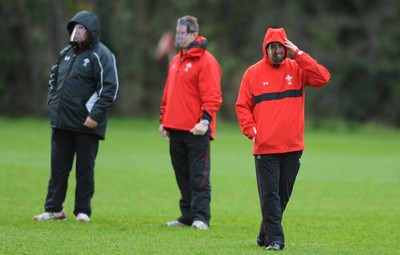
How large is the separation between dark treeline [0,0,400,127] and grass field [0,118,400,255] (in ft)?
48.4

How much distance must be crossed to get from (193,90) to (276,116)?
7.04ft

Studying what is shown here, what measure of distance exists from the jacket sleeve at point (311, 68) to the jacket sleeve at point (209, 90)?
196cm

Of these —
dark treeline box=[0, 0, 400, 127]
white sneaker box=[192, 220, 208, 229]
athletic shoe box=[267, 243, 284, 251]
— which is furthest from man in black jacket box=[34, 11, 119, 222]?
dark treeline box=[0, 0, 400, 127]

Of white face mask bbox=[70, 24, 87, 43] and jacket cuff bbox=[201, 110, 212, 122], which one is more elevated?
white face mask bbox=[70, 24, 87, 43]

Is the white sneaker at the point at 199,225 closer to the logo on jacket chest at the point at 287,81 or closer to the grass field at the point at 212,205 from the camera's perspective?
the grass field at the point at 212,205

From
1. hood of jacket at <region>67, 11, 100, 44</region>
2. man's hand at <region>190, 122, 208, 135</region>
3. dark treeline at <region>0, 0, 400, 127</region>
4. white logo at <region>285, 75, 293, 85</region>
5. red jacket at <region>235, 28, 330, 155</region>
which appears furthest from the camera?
dark treeline at <region>0, 0, 400, 127</region>

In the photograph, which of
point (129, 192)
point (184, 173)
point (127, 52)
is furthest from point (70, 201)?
point (127, 52)

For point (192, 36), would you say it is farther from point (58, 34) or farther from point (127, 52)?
point (127, 52)

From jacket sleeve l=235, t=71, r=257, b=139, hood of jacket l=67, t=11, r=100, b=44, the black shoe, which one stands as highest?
hood of jacket l=67, t=11, r=100, b=44

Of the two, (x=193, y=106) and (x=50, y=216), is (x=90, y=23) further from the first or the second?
(x=50, y=216)

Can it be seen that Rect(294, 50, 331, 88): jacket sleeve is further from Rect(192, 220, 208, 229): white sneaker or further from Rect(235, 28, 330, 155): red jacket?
Rect(192, 220, 208, 229): white sneaker

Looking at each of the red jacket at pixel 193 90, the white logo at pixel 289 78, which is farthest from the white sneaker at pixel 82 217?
Answer: the white logo at pixel 289 78

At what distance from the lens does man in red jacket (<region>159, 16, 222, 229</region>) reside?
36.5 feet

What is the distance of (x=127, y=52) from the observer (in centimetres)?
4581
